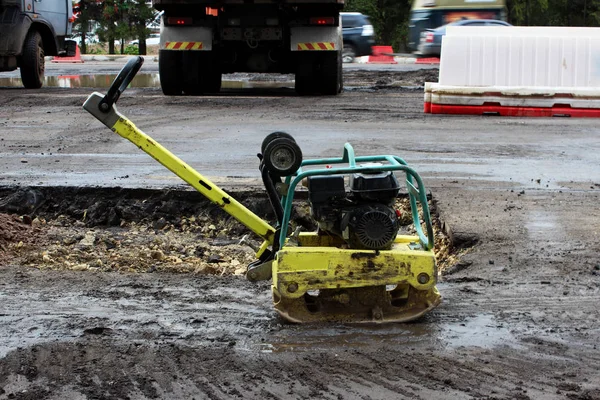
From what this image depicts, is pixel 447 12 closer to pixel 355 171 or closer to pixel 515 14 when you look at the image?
pixel 515 14

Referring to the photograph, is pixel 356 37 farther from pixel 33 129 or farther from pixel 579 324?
pixel 579 324

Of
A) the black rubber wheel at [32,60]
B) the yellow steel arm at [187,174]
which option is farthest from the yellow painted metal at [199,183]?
the black rubber wheel at [32,60]

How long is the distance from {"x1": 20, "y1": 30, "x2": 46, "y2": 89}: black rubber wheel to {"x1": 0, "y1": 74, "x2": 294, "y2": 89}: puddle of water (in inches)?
77.0

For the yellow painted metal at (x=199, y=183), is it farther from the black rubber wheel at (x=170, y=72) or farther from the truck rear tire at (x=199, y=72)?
the truck rear tire at (x=199, y=72)

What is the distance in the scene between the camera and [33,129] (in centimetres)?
1233

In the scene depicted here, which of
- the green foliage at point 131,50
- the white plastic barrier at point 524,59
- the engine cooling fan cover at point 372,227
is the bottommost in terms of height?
the engine cooling fan cover at point 372,227

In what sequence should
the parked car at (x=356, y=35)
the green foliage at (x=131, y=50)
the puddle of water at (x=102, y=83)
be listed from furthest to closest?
the green foliage at (x=131, y=50) → the parked car at (x=356, y=35) → the puddle of water at (x=102, y=83)

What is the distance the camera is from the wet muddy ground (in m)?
4.25

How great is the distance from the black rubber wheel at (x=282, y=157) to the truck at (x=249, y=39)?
10.9m

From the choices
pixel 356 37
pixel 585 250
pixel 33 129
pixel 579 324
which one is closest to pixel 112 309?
pixel 579 324

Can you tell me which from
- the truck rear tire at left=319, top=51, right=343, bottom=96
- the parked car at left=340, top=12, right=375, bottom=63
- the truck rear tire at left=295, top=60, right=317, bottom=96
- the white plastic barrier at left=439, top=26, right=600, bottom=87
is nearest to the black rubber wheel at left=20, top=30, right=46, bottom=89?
the truck rear tire at left=295, top=60, right=317, bottom=96

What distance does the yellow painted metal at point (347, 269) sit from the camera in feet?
15.7

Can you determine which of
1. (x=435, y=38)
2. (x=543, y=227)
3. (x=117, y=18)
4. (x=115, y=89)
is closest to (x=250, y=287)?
(x=115, y=89)

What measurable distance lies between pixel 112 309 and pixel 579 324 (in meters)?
2.56
